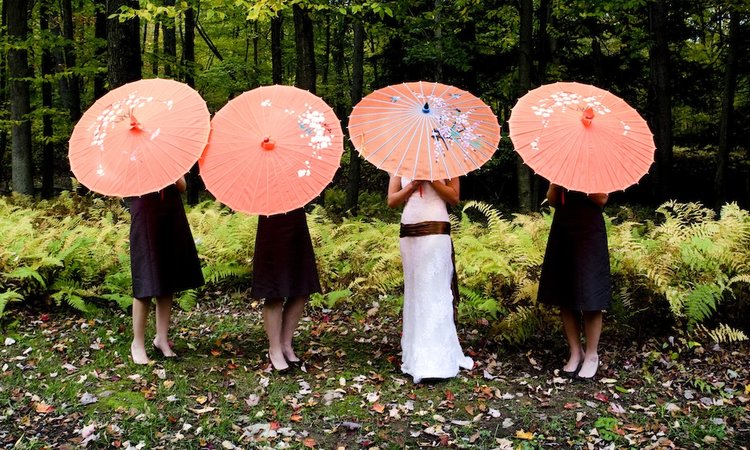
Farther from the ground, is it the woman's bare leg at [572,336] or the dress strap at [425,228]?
the dress strap at [425,228]

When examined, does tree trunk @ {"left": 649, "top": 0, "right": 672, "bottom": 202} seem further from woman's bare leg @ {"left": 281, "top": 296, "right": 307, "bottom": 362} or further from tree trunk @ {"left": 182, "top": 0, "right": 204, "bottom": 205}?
woman's bare leg @ {"left": 281, "top": 296, "right": 307, "bottom": 362}

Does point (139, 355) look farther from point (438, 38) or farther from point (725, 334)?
point (438, 38)

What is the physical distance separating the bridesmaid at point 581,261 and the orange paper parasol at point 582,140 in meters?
0.41

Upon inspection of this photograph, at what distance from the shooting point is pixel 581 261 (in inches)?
184

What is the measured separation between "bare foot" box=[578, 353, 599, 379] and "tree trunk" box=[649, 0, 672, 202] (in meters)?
9.88

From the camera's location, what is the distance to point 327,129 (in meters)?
4.38

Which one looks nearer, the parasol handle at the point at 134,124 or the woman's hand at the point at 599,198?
the parasol handle at the point at 134,124

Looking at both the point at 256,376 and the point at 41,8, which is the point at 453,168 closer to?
the point at 256,376

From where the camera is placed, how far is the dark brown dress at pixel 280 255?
4676 millimetres

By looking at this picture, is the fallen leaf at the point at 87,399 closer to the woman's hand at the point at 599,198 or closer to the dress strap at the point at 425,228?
the dress strap at the point at 425,228

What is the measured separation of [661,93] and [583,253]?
10.3 metres

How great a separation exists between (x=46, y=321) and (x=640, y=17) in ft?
51.3

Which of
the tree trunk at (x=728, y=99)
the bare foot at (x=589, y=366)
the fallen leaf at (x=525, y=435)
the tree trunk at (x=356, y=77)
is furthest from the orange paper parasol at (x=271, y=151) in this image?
the tree trunk at (x=728, y=99)

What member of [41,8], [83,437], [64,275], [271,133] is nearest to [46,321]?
[64,275]
